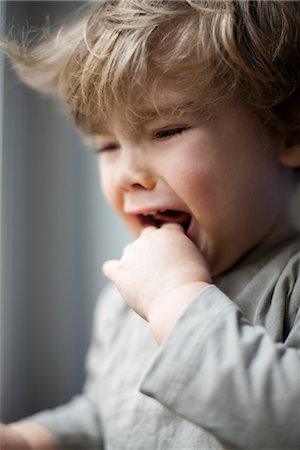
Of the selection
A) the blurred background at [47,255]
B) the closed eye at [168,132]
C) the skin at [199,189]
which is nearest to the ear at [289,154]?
the skin at [199,189]

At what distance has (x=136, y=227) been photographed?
26.4 inches

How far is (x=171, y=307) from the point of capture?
0.50m

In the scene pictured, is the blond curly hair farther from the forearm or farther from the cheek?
the forearm

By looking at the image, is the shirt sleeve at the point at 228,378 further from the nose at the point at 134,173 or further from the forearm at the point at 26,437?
the forearm at the point at 26,437

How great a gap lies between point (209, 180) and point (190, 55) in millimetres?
123

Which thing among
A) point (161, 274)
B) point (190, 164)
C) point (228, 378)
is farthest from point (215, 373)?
point (190, 164)

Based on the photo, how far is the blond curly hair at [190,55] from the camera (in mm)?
575

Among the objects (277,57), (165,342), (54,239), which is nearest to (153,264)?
(165,342)

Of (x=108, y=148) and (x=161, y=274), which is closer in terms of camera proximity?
(x=161, y=274)

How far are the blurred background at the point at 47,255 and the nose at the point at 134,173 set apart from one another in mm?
328

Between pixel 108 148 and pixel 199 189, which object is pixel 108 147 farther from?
pixel 199 189

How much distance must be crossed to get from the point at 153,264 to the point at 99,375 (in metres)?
0.32

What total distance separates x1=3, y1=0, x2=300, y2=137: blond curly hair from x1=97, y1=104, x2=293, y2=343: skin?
0.07 feet

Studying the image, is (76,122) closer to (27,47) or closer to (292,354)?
(27,47)
